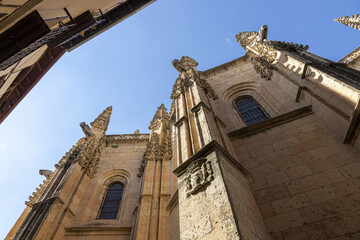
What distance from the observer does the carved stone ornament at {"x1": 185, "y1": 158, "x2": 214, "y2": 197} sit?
342 centimetres

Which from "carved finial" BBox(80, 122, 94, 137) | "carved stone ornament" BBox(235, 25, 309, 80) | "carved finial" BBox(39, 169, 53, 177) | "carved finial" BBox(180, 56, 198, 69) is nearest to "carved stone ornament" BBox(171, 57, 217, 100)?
"carved finial" BBox(180, 56, 198, 69)

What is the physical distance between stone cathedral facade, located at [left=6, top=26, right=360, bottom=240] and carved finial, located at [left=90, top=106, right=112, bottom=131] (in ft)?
5.46

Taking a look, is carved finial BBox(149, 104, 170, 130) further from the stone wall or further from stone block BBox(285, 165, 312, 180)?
stone block BBox(285, 165, 312, 180)

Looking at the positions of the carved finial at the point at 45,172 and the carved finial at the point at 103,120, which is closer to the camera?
the carved finial at the point at 45,172

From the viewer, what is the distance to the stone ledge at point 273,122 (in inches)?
245

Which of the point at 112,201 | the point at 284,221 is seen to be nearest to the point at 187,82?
the point at 284,221

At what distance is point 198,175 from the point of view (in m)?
3.65

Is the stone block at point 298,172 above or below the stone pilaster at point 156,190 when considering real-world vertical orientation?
below

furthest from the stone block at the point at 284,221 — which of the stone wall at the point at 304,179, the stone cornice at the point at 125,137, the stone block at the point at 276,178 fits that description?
the stone cornice at the point at 125,137

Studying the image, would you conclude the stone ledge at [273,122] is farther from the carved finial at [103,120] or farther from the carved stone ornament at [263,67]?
the carved finial at [103,120]

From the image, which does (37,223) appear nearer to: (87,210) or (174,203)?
(87,210)

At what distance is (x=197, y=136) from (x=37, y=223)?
20.0ft

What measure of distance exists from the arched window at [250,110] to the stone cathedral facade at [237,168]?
0.05m

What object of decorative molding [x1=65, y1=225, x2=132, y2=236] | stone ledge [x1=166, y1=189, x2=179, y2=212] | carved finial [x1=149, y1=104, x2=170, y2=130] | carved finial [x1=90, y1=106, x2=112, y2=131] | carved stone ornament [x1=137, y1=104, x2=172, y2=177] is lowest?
stone ledge [x1=166, y1=189, x2=179, y2=212]
